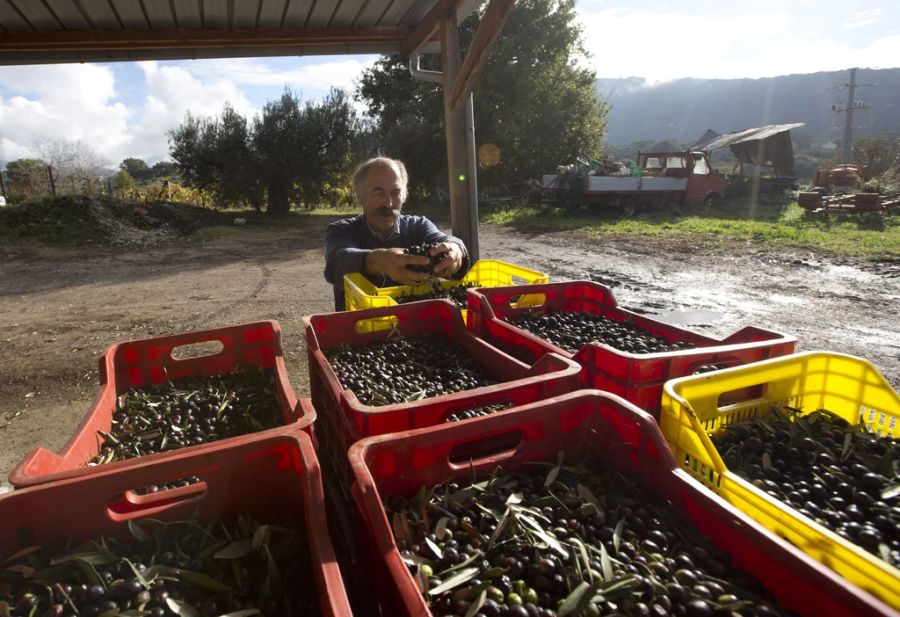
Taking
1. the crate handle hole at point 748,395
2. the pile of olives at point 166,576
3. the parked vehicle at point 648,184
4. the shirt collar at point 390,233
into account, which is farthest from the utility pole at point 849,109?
the pile of olives at point 166,576

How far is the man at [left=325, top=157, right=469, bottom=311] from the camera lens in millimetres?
3443

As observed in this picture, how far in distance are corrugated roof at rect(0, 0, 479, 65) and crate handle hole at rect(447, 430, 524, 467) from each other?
3.61 metres

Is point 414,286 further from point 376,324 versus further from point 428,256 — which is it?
point 376,324

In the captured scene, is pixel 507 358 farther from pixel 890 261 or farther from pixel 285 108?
pixel 285 108

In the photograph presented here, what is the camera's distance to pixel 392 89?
25156 mm

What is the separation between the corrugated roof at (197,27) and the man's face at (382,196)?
58.5 inches

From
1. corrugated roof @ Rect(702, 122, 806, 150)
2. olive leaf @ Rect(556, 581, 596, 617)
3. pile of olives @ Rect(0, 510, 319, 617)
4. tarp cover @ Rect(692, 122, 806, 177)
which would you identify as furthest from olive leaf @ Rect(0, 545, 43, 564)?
tarp cover @ Rect(692, 122, 806, 177)

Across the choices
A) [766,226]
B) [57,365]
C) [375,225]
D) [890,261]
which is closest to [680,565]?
[375,225]

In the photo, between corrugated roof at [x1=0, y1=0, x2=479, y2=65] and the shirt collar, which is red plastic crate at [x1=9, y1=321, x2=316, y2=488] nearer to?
Result: the shirt collar

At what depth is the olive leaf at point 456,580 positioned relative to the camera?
3.86 ft

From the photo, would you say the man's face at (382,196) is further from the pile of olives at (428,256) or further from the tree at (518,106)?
the tree at (518,106)

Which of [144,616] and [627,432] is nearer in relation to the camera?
[144,616]

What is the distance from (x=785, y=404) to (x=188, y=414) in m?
2.39

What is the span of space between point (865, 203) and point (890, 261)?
7.15m
